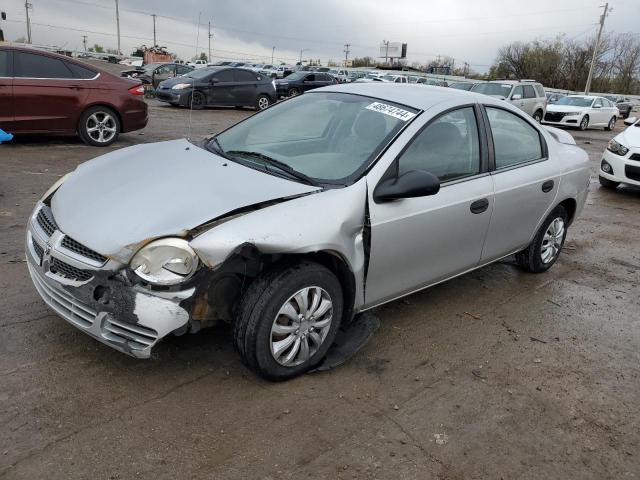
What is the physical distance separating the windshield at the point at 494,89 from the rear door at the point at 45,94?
1459cm

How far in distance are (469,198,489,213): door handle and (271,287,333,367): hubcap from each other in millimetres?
1339

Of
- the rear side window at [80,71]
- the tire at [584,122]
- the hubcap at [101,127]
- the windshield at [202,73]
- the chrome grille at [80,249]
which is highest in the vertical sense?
the rear side window at [80,71]

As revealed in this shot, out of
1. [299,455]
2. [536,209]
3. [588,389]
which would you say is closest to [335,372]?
[299,455]

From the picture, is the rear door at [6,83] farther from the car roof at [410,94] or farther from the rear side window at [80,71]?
the car roof at [410,94]

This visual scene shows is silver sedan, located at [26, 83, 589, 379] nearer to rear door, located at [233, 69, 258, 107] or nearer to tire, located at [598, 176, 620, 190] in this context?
tire, located at [598, 176, 620, 190]

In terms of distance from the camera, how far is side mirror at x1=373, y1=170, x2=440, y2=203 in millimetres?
3180

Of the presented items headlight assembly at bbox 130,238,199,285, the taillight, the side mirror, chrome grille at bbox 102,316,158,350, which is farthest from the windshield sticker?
the taillight

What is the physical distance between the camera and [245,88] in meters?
19.0

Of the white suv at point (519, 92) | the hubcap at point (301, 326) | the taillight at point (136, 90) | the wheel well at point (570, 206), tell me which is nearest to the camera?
the hubcap at point (301, 326)

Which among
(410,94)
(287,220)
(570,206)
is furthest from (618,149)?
(287,220)

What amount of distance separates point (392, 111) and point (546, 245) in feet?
7.46

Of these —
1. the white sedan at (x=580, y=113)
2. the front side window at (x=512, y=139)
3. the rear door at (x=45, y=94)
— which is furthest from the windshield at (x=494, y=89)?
the front side window at (x=512, y=139)

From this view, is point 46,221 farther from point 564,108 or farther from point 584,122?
point 584,122

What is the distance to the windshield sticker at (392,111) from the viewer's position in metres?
3.57
